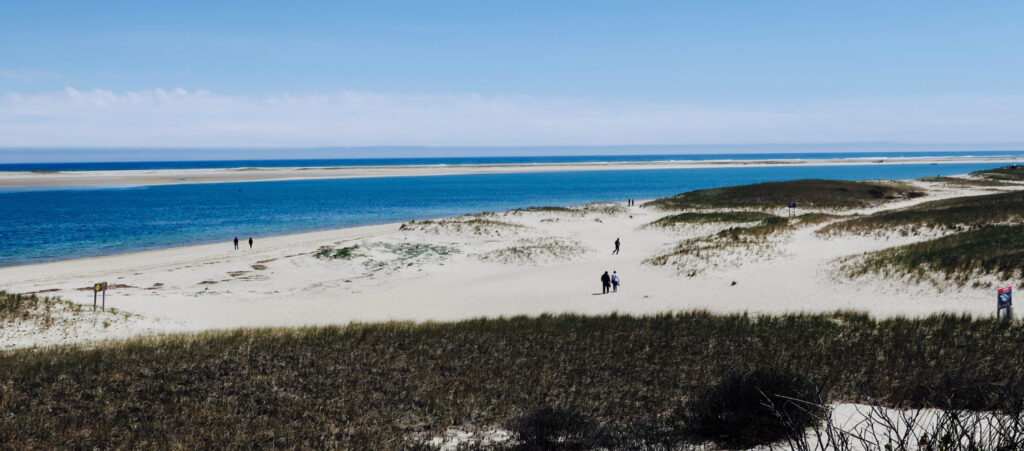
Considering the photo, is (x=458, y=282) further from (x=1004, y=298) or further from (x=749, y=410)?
(x=749, y=410)

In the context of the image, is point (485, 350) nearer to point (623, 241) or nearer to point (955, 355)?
point (955, 355)

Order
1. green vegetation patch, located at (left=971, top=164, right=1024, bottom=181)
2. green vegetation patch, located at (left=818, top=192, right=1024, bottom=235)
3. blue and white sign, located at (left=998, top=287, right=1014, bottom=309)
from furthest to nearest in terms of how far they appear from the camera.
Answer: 1. green vegetation patch, located at (left=971, top=164, right=1024, bottom=181)
2. green vegetation patch, located at (left=818, top=192, right=1024, bottom=235)
3. blue and white sign, located at (left=998, top=287, right=1014, bottom=309)

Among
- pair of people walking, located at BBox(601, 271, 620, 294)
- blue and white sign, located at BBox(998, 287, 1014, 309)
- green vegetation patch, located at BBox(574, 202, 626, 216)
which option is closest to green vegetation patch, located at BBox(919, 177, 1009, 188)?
green vegetation patch, located at BBox(574, 202, 626, 216)

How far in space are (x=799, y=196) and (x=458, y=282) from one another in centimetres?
4839

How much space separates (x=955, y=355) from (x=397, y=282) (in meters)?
24.7

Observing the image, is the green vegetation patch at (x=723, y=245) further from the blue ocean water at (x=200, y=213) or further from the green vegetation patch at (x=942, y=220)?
the blue ocean water at (x=200, y=213)

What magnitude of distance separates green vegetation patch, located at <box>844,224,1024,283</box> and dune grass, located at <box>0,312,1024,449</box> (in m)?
6.84

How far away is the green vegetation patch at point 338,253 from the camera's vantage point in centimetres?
3734

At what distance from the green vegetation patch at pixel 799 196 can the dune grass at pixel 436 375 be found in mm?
47686

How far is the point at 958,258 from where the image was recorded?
23203 millimetres

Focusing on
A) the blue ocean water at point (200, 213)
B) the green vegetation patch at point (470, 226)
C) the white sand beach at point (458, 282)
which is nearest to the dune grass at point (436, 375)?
the white sand beach at point (458, 282)

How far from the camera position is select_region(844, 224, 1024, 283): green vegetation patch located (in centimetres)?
2150

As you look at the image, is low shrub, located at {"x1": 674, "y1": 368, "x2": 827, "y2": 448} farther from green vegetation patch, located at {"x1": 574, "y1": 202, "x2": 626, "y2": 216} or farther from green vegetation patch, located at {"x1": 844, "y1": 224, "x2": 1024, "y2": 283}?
green vegetation patch, located at {"x1": 574, "y1": 202, "x2": 626, "y2": 216}

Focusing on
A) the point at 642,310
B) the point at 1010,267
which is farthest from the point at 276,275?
the point at 1010,267
